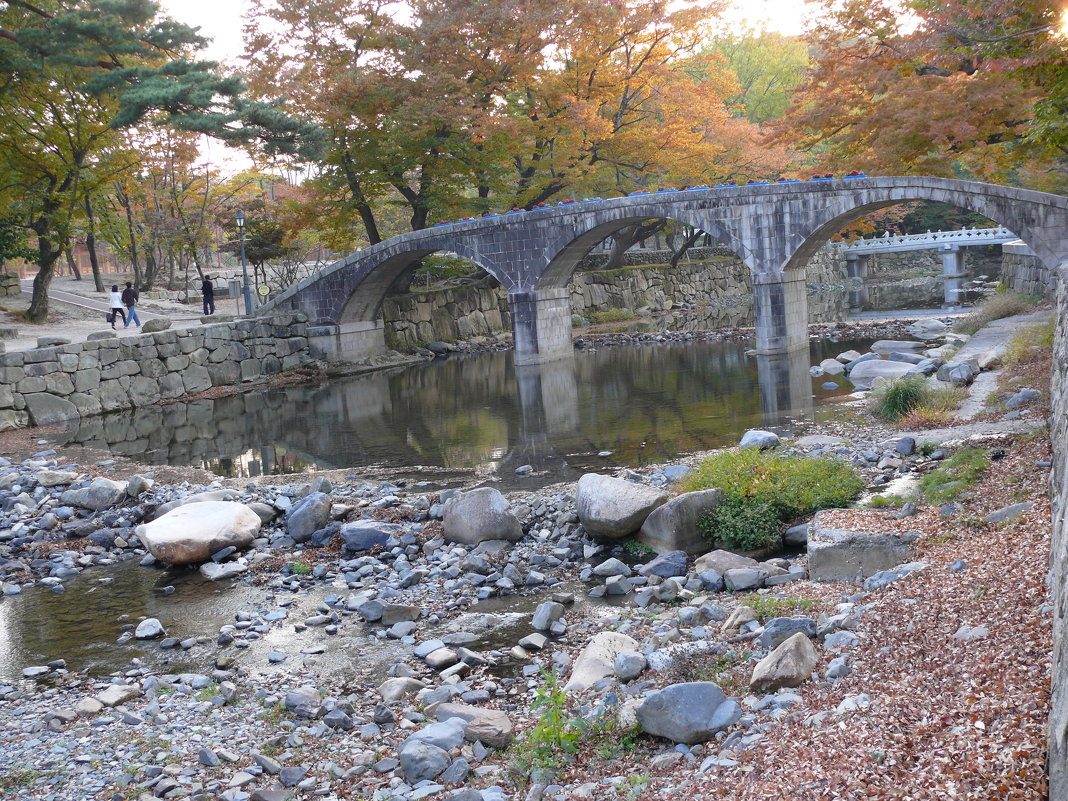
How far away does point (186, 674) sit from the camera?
684 cm

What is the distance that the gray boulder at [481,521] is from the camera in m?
9.38

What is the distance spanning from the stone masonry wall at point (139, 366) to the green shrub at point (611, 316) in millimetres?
12217

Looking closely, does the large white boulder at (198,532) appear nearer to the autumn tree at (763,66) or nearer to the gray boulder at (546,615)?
the gray boulder at (546,615)

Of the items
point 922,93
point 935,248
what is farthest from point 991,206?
point 935,248

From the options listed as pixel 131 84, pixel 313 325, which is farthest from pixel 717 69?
pixel 131 84

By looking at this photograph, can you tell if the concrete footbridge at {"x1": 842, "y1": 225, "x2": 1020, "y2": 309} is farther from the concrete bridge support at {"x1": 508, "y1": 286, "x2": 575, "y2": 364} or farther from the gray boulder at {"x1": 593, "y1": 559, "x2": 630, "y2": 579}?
the gray boulder at {"x1": 593, "y1": 559, "x2": 630, "y2": 579}

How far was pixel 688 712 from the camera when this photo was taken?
465cm

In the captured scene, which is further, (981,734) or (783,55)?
(783,55)

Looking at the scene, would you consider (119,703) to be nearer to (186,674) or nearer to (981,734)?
(186,674)

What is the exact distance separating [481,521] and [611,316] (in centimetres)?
2731

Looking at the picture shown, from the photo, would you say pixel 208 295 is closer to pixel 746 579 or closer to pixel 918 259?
pixel 746 579

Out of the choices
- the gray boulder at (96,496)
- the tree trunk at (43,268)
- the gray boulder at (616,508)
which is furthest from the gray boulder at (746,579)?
the tree trunk at (43,268)

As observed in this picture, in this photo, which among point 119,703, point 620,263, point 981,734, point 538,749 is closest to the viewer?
point 981,734

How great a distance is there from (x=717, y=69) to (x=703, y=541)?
36.2 m
